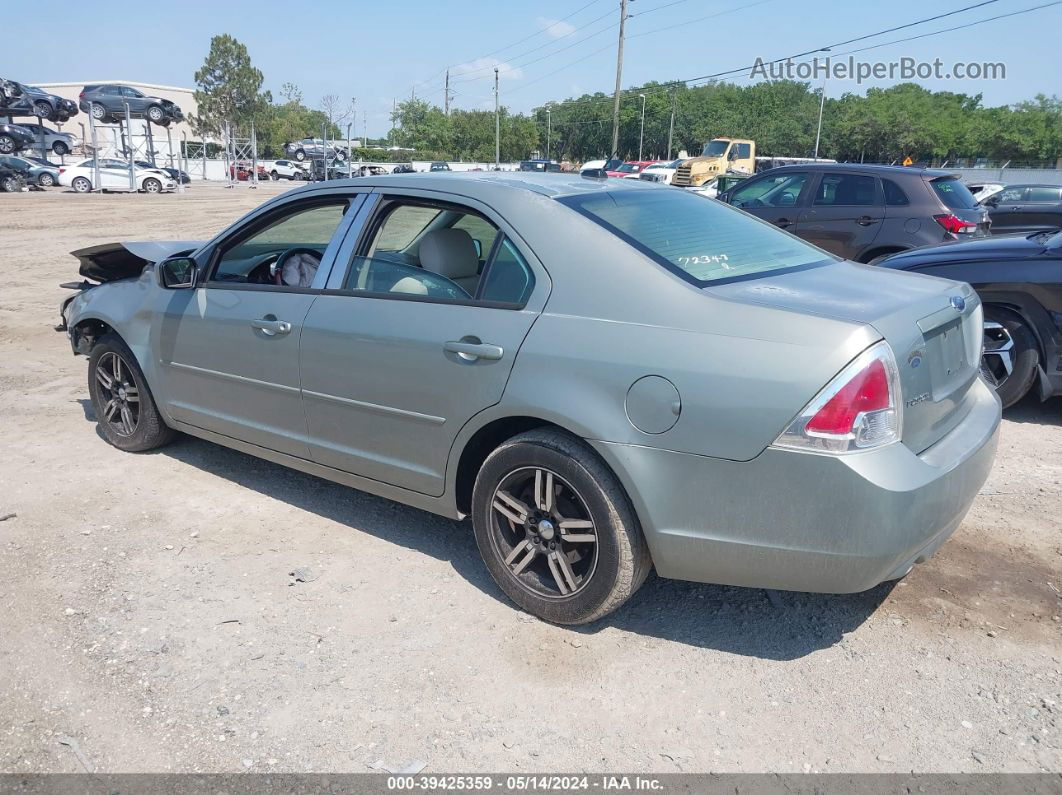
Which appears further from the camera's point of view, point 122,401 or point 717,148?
point 717,148

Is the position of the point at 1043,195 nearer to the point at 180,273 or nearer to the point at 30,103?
the point at 180,273

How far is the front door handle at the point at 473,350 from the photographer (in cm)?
320

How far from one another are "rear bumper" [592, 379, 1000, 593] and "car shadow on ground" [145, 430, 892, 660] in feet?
1.38

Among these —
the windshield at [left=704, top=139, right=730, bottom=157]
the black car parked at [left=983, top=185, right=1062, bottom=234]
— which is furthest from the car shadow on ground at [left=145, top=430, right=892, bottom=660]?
the windshield at [left=704, top=139, right=730, bottom=157]

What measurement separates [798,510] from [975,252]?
159 inches

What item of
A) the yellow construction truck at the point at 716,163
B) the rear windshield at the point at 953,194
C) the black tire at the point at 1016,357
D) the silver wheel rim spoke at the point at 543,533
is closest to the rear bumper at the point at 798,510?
the silver wheel rim spoke at the point at 543,533

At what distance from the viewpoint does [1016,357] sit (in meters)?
5.54

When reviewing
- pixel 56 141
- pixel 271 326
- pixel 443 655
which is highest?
pixel 56 141

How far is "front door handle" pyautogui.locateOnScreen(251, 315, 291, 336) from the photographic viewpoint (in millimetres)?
3943

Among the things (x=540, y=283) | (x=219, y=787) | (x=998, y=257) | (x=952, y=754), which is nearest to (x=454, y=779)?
(x=219, y=787)

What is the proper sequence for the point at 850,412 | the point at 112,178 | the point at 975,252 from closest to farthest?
the point at 850,412 < the point at 975,252 < the point at 112,178

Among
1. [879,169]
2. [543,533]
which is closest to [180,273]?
[543,533]

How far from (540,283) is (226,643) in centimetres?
179

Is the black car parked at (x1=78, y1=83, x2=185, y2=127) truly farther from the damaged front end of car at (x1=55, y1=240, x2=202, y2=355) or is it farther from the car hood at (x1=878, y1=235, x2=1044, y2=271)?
the car hood at (x1=878, y1=235, x2=1044, y2=271)
